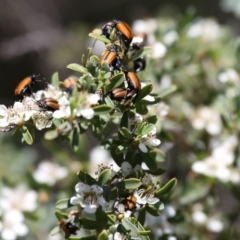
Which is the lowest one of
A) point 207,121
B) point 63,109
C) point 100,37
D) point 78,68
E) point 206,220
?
point 206,220

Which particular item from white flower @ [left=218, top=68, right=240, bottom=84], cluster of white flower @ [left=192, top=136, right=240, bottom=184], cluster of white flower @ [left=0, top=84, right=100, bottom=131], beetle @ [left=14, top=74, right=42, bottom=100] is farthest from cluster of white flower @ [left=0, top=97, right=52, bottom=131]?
white flower @ [left=218, top=68, right=240, bottom=84]

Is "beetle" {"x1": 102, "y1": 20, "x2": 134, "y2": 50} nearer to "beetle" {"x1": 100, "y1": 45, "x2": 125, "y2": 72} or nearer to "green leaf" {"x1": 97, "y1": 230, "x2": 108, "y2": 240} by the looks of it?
"beetle" {"x1": 100, "y1": 45, "x2": 125, "y2": 72}

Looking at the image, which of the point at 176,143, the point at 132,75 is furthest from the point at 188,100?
the point at 132,75

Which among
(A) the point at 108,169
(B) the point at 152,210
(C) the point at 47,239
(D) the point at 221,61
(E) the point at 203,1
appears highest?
(E) the point at 203,1

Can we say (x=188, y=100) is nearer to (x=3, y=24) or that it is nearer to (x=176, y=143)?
(x=176, y=143)

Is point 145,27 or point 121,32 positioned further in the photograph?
point 145,27

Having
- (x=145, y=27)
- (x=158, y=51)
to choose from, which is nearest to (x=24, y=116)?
(x=158, y=51)

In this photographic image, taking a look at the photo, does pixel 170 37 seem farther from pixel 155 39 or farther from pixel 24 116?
pixel 24 116
